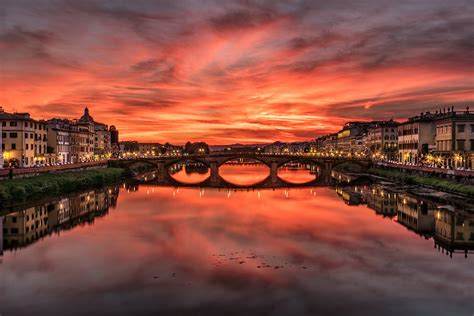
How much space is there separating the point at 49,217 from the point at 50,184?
58.8 ft

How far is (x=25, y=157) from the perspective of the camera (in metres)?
87.7

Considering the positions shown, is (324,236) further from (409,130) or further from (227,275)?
(409,130)

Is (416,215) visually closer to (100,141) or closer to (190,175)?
(190,175)

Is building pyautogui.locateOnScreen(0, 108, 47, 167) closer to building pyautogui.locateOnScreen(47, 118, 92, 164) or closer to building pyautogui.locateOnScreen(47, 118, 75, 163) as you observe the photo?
building pyautogui.locateOnScreen(47, 118, 92, 164)

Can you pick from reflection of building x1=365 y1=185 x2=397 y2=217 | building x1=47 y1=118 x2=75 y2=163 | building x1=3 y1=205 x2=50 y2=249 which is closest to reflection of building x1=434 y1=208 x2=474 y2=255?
reflection of building x1=365 y1=185 x2=397 y2=217

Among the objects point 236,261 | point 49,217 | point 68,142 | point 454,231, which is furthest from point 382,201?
point 68,142

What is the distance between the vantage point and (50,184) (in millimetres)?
65312

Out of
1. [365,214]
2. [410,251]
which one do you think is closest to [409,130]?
[365,214]

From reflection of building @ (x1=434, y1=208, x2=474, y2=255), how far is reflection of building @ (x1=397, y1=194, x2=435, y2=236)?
2.56 ft

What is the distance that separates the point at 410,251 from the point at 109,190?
56.9 meters

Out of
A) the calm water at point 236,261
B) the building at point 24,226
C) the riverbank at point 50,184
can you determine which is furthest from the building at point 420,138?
the building at point 24,226

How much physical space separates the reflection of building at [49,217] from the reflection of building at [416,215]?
33.9 m

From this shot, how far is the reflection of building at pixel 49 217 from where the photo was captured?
131ft

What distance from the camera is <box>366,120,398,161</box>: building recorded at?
137m
